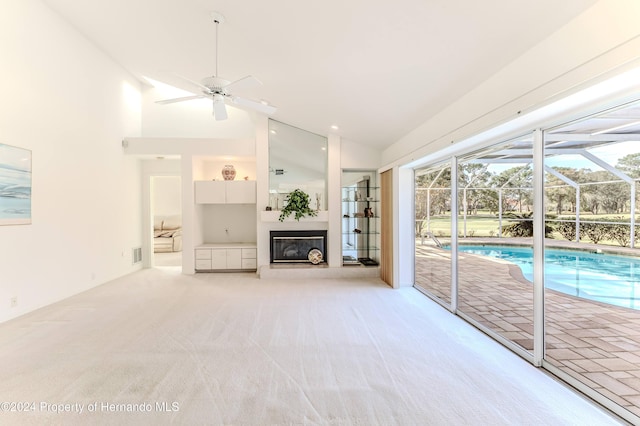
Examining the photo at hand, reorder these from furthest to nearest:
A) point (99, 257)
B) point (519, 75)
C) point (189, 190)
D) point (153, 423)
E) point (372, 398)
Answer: point (189, 190), point (99, 257), point (519, 75), point (372, 398), point (153, 423)

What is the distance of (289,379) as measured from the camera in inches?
96.9

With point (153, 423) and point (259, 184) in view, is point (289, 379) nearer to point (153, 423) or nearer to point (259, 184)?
point (153, 423)

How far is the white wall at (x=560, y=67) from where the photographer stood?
164 cm

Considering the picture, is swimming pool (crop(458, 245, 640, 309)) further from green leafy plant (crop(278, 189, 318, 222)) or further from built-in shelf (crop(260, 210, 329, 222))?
green leafy plant (crop(278, 189, 318, 222))

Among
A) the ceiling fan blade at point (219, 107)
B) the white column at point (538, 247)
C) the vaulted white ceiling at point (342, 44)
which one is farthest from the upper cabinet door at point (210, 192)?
the white column at point (538, 247)

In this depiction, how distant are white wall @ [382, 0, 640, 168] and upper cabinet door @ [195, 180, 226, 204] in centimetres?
490

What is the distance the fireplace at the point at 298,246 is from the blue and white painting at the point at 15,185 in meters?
3.91

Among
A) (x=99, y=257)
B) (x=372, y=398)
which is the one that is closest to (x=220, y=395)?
(x=372, y=398)

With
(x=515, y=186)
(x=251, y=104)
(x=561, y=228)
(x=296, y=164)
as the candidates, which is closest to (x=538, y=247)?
(x=561, y=228)

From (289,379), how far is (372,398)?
675mm

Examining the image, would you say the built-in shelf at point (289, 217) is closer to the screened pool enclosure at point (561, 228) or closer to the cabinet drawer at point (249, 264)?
the cabinet drawer at point (249, 264)

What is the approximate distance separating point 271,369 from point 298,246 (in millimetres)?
4190

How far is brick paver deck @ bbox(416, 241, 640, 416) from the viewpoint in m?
2.41

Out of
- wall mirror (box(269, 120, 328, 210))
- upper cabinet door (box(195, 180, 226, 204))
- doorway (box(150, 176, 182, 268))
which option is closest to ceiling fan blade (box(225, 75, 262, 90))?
wall mirror (box(269, 120, 328, 210))
